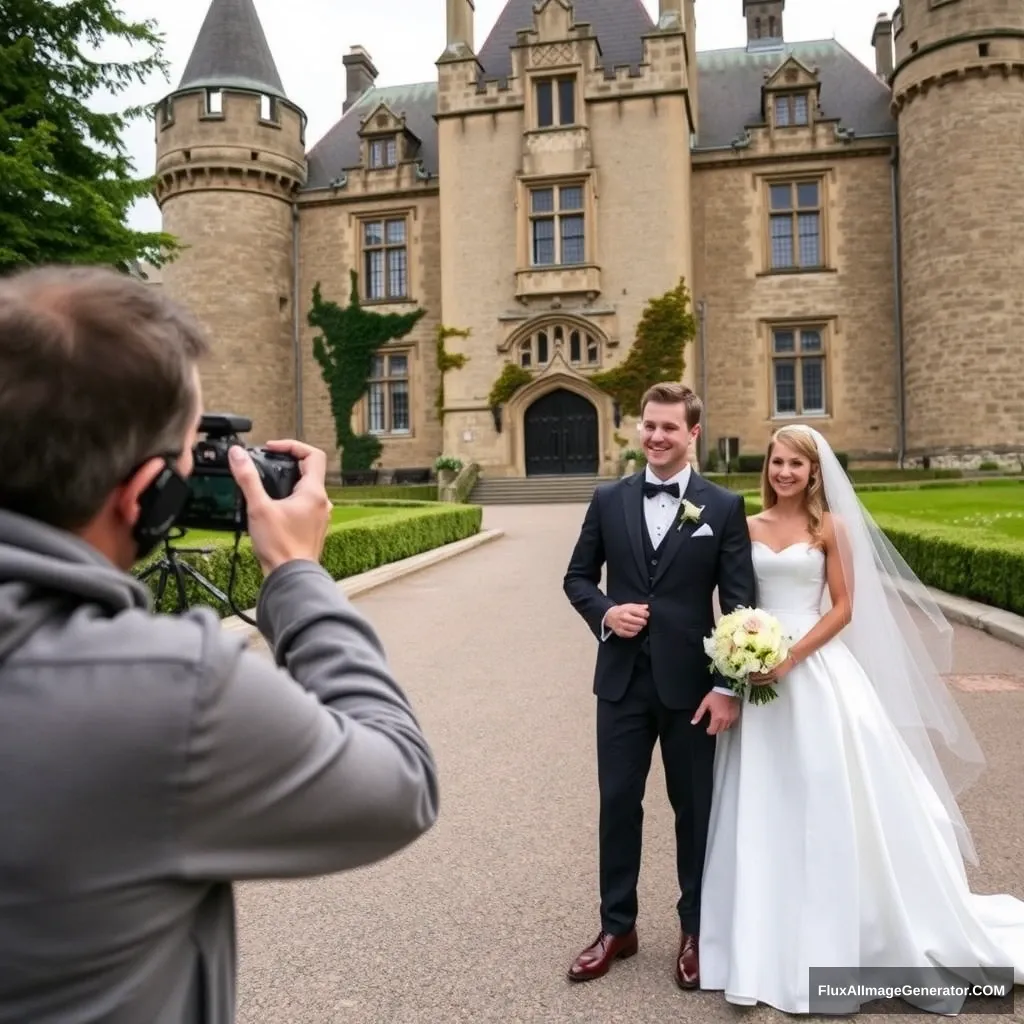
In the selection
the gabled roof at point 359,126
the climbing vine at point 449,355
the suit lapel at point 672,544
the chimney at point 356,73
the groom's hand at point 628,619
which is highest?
the chimney at point 356,73

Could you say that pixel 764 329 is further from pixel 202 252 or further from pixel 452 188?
pixel 202 252

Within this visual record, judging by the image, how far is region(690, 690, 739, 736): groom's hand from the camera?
9.91 feet

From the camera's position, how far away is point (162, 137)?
28984 mm

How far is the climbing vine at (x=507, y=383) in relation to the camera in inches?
1046

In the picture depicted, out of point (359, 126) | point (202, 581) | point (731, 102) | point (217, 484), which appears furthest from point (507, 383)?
point (217, 484)

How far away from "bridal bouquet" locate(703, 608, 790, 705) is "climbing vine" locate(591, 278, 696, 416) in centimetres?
2299

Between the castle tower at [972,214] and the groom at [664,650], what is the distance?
23.4 metres

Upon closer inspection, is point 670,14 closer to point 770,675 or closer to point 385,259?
point 385,259

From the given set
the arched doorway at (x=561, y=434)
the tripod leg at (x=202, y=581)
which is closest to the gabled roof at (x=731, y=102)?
the arched doorway at (x=561, y=434)

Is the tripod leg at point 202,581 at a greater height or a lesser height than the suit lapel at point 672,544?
lesser

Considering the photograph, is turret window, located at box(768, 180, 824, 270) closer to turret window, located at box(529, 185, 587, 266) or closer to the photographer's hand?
turret window, located at box(529, 185, 587, 266)

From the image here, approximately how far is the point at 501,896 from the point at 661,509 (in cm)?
149

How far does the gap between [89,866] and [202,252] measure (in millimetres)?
30227

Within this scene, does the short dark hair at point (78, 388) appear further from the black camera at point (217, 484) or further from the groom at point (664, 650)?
the groom at point (664, 650)
